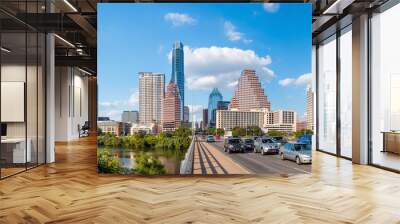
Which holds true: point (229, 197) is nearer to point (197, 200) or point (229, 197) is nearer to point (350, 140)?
point (197, 200)

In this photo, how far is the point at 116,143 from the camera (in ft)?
21.4

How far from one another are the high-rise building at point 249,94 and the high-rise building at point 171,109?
95cm

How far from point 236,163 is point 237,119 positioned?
777 mm

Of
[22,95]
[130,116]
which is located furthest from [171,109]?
[22,95]

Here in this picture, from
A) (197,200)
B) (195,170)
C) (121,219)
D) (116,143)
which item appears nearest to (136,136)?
(116,143)

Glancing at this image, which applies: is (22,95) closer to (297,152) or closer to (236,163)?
(236,163)

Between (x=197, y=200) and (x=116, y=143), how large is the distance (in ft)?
7.59

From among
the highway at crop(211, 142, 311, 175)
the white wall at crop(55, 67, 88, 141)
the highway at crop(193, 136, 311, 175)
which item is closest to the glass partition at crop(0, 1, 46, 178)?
the highway at crop(193, 136, 311, 175)

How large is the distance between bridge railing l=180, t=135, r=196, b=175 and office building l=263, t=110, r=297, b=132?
4.36ft

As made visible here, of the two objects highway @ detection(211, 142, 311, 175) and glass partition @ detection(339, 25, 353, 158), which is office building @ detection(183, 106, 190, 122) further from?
glass partition @ detection(339, 25, 353, 158)

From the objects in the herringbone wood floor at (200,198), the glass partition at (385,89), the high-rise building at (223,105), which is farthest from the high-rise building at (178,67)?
the glass partition at (385,89)

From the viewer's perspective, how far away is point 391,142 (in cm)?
723

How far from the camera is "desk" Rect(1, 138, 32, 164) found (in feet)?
20.9

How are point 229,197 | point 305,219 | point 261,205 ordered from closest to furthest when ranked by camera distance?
point 305,219 → point 261,205 → point 229,197
